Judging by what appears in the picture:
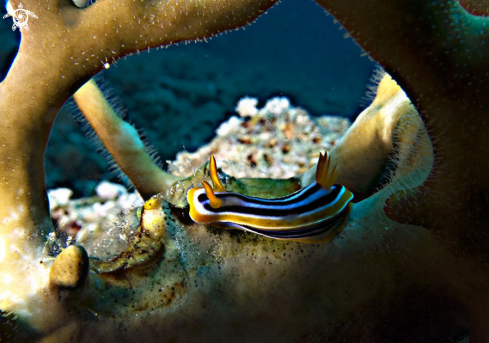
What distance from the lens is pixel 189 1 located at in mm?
1061

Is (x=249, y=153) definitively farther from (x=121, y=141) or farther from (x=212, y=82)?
(x=212, y=82)

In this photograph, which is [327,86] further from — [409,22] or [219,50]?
[409,22]

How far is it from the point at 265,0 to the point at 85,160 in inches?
146

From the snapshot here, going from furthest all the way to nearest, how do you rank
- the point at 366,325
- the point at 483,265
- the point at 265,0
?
the point at 366,325 < the point at 483,265 < the point at 265,0

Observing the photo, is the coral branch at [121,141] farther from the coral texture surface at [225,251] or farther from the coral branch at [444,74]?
the coral branch at [444,74]

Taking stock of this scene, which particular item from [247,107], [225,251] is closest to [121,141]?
[225,251]

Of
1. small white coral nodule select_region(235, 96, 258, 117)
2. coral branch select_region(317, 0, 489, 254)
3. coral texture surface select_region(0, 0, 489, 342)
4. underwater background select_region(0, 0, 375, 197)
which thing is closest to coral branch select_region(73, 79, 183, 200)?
coral texture surface select_region(0, 0, 489, 342)

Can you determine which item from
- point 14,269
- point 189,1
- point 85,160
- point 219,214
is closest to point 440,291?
point 219,214

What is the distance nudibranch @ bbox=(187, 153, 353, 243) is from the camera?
1185mm

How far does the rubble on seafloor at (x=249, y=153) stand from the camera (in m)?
3.21

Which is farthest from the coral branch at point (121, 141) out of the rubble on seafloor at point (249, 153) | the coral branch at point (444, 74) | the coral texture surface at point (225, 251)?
the coral branch at point (444, 74)

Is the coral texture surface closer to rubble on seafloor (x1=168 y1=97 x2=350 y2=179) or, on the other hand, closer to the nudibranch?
the nudibranch

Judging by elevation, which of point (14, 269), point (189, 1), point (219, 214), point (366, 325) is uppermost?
point (189, 1)

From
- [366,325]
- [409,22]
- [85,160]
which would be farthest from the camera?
[85,160]
